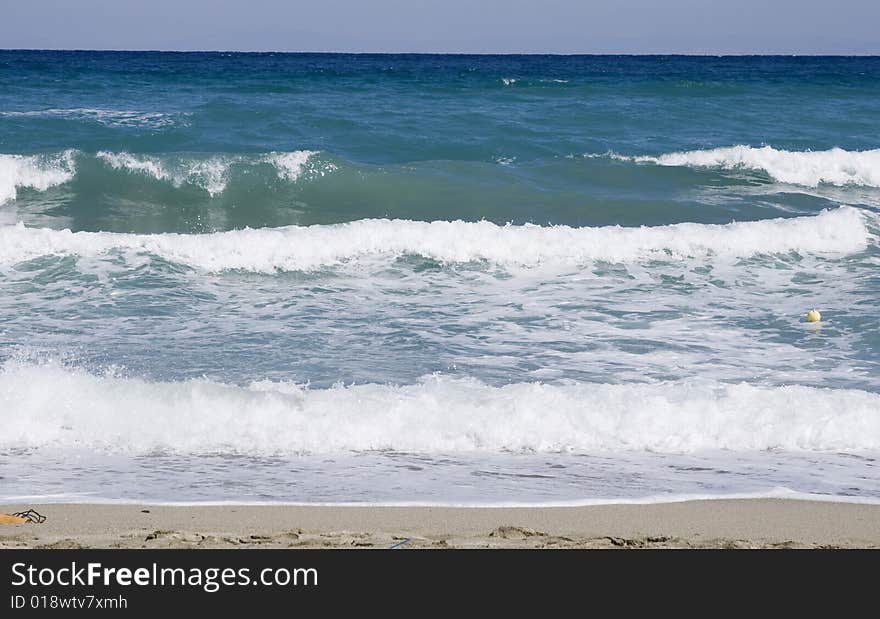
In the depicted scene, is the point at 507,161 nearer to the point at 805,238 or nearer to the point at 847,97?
the point at 805,238

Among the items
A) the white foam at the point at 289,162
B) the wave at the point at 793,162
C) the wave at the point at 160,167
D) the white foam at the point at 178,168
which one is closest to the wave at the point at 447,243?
the wave at the point at 160,167

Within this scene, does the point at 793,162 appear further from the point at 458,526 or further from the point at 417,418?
the point at 458,526

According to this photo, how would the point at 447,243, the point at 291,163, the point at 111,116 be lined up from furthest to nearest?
the point at 111,116
the point at 291,163
the point at 447,243

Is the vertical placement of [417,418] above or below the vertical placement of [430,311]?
below

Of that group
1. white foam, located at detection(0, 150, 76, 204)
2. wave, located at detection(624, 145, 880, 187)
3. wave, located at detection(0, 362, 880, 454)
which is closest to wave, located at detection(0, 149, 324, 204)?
white foam, located at detection(0, 150, 76, 204)

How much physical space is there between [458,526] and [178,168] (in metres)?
13.2

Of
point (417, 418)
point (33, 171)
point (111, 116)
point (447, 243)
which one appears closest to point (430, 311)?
point (447, 243)

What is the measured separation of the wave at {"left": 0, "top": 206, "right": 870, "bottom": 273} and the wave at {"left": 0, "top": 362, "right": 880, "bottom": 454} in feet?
15.6

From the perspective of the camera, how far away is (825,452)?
6.45m

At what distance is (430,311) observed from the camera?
32.6 ft

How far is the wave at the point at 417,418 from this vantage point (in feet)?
21.2

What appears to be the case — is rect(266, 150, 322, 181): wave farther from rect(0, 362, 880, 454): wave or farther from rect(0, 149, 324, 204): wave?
rect(0, 362, 880, 454): wave

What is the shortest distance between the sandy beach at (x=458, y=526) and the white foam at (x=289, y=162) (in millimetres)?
12047
